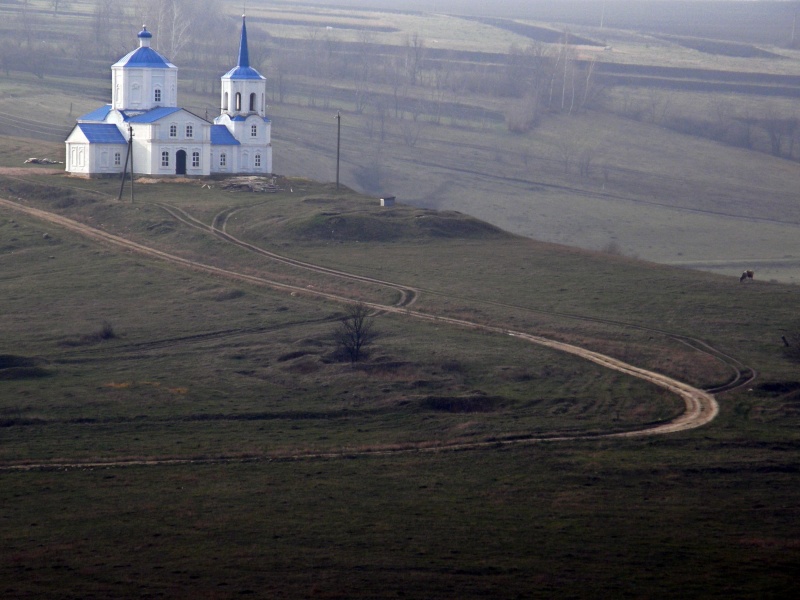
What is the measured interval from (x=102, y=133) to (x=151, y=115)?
3031 mm

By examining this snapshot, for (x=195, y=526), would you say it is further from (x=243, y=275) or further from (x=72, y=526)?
(x=243, y=275)

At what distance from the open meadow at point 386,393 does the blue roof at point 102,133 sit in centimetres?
310

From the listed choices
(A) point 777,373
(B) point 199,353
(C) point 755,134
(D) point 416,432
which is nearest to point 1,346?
(B) point 199,353

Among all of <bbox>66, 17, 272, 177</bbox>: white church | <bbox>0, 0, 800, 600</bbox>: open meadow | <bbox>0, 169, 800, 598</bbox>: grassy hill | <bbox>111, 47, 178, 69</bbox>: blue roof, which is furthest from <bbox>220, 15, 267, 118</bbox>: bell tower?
<bbox>0, 169, 800, 598</bbox>: grassy hill

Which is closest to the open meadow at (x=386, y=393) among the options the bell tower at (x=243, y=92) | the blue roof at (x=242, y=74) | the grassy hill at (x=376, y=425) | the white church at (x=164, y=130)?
the grassy hill at (x=376, y=425)

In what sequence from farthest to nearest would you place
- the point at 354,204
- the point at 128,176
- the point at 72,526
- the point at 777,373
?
the point at 128,176 < the point at 354,204 < the point at 777,373 < the point at 72,526

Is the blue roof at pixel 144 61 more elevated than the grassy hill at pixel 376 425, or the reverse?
the blue roof at pixel 144 61

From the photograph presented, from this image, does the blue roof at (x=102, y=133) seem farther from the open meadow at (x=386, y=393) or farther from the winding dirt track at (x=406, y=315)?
the winding dirt track at (x=406, y=315)

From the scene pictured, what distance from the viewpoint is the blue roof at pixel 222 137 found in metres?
71.9

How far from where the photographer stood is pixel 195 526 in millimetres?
25266

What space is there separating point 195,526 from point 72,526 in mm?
2550

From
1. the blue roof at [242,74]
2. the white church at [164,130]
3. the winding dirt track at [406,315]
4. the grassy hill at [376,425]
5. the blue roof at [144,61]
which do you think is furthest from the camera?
the blue roof at [242,74]

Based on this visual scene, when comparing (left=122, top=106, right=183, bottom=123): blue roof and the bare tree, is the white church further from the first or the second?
the bare tree

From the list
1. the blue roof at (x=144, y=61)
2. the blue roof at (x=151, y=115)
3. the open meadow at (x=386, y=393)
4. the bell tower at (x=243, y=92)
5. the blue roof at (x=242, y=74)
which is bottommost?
the open meadow at (x=386, y=393)
